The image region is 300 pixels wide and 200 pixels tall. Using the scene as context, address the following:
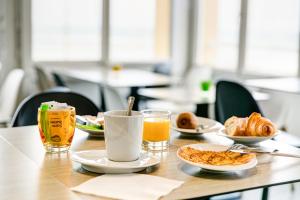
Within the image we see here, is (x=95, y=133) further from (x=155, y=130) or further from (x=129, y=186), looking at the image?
(x=129, y=186)

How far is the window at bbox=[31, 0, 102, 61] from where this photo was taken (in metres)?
5.19

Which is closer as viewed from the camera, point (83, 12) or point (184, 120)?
point (184, 120)

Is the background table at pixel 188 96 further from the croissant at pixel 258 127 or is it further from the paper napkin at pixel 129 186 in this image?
the paper napkin at pixel 129 186

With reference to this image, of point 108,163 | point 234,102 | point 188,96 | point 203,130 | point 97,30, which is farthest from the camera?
point 97,30

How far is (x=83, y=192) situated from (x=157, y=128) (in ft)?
1.38

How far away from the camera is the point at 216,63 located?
18.5 feet

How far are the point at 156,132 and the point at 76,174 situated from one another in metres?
0.32

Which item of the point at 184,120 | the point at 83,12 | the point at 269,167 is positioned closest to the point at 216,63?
the point at 83,12

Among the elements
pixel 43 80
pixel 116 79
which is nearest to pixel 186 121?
pixel 116 79

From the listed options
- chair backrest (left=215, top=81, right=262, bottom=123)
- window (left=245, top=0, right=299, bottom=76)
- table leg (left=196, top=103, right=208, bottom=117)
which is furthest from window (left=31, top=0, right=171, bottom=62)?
chair backrest (left=215, top=81, right=262, bottom=123)

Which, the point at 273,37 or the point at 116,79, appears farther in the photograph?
the point at 273,37

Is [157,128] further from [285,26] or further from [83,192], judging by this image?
[285,26]

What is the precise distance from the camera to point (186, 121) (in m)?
1.55

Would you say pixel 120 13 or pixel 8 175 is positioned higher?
pixel 120 13
